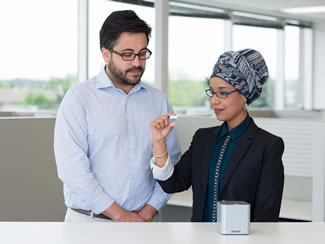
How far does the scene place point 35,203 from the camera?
→ 3.95 meters

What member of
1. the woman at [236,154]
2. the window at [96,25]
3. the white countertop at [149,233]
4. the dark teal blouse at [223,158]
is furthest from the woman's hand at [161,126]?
the window at [96,25]

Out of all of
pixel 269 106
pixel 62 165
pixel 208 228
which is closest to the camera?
pixel 208 228

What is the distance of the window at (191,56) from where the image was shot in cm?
1124

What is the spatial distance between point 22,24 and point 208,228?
7777 millimetres

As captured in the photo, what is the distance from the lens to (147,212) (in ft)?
7.71

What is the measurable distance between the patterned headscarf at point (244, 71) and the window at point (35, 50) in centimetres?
728

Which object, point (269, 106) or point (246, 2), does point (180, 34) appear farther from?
point (269, 106)

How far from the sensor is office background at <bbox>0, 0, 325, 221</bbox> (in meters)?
3.75

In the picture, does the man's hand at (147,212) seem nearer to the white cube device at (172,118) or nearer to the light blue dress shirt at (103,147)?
the light blue dress shirt at (103,147)

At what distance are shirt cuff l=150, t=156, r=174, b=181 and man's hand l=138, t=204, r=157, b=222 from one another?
0.69ft

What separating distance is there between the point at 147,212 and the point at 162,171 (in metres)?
0.26

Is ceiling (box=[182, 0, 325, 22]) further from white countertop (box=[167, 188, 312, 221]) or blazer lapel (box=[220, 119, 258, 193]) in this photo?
blazer lapel (box=[220, 119, 258, 193])

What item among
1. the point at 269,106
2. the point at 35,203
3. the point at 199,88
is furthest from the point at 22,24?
the point at 269,106

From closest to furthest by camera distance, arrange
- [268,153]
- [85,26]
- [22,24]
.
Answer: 1. [268,153]
2. [85,26]
3. [22,24]
